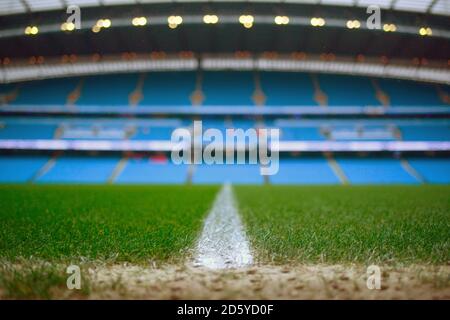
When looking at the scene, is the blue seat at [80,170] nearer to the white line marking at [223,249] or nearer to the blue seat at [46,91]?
the blue seat at [46,91]

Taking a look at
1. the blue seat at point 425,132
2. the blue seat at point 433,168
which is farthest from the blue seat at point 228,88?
the blue seat at point 433,168

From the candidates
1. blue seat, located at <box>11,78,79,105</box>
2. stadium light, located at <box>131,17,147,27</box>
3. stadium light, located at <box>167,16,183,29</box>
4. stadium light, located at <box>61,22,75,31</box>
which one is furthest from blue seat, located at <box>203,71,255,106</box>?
blue seat, located at <box>11,78,79,105</box>

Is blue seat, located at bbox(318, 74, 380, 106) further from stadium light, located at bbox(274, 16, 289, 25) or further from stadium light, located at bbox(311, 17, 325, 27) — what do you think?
stadium light, located at bbox(274, 16, 289, 25)

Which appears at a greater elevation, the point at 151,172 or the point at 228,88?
the point at 228,88

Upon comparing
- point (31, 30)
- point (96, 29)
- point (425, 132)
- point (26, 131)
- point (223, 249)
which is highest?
point (96, 29)

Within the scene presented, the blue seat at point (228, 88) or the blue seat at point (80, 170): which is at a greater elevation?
the blue seat at point (228, 88)

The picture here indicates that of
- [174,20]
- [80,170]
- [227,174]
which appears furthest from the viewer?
[227,174]

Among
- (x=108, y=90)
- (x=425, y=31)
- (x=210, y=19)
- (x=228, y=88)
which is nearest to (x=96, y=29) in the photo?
(x=108, y=90)

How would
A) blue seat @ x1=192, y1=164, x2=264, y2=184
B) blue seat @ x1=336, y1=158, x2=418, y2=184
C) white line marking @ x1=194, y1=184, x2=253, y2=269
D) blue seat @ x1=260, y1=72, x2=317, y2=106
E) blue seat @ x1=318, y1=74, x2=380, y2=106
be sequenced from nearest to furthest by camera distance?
→ 1. white line marking @ x1=194, y1=184, x2=253, y2=269
2. blue seat @ x1=336, y1=158, x2=418, y2=184
3. blue seat @ x1=192, y1=164, x2=264, y2=184
4. blue seat @ x1=318, y1=74, x2=380, y2=106
5. blue seat @ x1=260, y1=72, x2=317, y2=106

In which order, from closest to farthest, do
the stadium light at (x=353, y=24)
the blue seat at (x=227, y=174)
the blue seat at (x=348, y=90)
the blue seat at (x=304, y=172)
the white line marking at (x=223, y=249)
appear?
the white line marking at (x=223, y=249), the stadium light at (x=353, y=24), the blue seat at (x=304, y=172), the blue seat at (x=227, y=174), the blue seat at (x=348, y=90)

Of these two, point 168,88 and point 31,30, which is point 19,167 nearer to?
point 31,30

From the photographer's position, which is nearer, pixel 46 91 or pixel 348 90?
pixel 46 91

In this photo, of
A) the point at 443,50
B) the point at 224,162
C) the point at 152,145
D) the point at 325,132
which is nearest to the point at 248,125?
the point at 224,162
